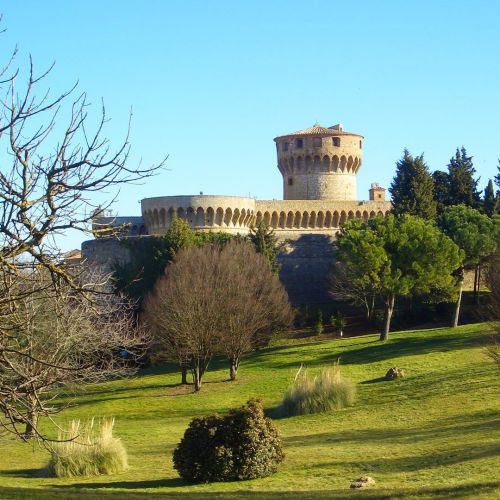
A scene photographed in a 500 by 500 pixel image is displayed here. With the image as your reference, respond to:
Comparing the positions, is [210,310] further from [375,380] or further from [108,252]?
[108,252]

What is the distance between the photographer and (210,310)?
36094 mm

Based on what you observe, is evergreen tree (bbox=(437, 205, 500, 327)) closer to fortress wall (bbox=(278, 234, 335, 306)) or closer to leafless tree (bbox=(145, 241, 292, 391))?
leafless tree (bbox=(145, 241, 292, 391))

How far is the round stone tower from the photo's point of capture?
62.0 metres

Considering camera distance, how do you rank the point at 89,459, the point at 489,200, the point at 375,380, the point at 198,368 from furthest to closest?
the point at 489,200, the point at 198,368, the point at 375,380, the point at 89,459

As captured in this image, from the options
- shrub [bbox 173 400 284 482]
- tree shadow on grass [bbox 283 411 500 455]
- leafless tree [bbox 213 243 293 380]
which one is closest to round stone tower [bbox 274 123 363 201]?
leafless tree [bbox 213 243 293 380]

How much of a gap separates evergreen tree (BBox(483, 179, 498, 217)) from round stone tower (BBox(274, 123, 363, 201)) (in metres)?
11.7

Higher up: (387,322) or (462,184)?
(462,184)

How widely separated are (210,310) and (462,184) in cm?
2405

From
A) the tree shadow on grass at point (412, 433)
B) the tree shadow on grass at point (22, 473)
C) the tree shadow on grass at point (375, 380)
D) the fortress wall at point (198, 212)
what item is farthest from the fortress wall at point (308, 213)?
the tree shadow on grass at point (22, 473)

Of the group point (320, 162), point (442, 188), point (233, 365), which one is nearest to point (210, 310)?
point (233, 365)

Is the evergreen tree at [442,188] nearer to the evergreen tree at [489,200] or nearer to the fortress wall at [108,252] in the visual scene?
the evergreen tree at [489,200]

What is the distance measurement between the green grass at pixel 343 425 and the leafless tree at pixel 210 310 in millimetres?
1430

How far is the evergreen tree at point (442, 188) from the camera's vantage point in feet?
179

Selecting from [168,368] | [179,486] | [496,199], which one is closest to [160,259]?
[168,368]
